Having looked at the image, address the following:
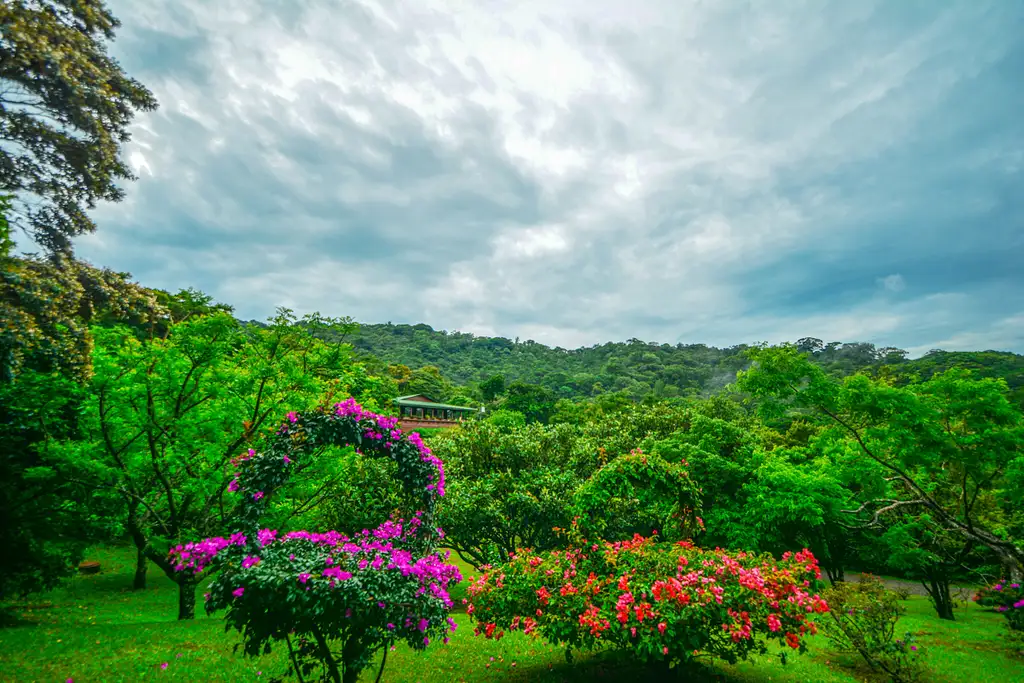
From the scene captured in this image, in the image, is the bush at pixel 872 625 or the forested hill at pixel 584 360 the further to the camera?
the forested hill at pixel 584 360

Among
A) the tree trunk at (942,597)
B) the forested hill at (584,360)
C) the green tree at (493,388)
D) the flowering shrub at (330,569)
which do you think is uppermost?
the forested hill at (584,360)

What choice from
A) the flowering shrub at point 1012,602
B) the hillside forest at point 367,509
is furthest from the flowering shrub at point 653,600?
the flowering shrub at point 1012,602

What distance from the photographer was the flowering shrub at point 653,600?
576cm

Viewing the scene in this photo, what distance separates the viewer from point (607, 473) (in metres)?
8.41

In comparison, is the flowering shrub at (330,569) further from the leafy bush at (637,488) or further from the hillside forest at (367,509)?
the leafy bush at (637,488)

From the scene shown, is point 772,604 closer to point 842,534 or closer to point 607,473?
point 607,473

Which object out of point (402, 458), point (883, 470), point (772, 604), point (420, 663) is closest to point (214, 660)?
point (420, 663)

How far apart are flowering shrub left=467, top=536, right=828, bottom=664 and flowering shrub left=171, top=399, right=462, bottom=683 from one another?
145 centimetres

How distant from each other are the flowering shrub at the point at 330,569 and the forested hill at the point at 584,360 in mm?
74572

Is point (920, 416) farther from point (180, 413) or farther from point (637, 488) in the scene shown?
point (180, 413)

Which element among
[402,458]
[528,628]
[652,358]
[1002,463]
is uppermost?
[652,358]

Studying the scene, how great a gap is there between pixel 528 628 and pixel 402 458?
300 cm

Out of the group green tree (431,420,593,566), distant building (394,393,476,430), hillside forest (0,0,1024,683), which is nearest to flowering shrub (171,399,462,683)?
hillside forest (0,0,1024,683)

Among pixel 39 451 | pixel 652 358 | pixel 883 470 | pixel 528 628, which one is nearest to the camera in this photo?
pixel 528 628
